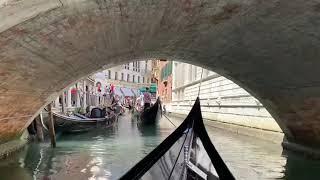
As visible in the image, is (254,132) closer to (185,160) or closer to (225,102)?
(225,102)

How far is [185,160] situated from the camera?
394 cm

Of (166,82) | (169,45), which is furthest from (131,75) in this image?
(169,45)

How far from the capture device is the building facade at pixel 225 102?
39.3 feet

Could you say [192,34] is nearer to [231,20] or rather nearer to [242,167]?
[231,20]

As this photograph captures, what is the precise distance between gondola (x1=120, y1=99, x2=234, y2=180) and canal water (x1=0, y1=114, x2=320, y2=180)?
1.93 m

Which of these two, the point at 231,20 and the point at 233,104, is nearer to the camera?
the point at 231,20

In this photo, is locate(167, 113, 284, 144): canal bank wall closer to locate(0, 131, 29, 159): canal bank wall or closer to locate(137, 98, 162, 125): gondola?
locate(137, 98, 162, 125): gondola

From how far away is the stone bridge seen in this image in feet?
13.9

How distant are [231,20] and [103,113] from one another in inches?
489

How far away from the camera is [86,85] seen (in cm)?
2644

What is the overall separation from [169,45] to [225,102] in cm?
946

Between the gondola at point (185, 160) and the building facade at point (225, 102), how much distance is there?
2.89 metres

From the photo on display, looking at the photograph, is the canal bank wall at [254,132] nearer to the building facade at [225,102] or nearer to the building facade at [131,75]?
the building facade at [225,102]

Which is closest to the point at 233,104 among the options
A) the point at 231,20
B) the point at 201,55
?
the point at 201,55
